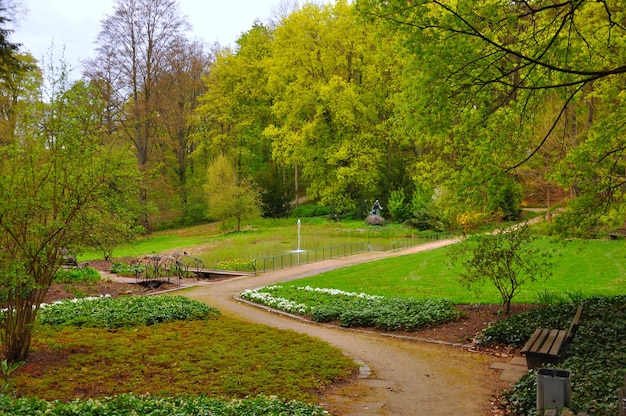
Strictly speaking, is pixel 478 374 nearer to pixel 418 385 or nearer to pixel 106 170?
pixel 418 385

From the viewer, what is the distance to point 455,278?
17.5m

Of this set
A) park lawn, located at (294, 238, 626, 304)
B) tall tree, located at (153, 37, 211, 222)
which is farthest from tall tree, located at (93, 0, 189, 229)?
park lawn, located at (294, 238, 626, 304)

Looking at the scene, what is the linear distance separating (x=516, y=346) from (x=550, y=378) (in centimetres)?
420

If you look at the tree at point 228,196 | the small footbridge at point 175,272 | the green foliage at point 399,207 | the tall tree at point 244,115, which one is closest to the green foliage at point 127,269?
the small footbridge at point 175,272

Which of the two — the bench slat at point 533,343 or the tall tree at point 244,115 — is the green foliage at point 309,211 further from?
the bench slat at point 533,343

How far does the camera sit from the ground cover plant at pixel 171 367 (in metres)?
5.85

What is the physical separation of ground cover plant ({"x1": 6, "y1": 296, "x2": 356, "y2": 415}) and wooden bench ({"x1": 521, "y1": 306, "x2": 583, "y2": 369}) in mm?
2701

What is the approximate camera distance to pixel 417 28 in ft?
26.6

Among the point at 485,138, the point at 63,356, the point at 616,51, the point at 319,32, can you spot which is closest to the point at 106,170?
the point at 63,356

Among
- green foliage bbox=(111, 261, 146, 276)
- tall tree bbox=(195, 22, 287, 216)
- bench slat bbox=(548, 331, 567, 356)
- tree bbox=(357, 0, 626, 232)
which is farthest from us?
tall tree bbox=(195, 22, 287, 216)

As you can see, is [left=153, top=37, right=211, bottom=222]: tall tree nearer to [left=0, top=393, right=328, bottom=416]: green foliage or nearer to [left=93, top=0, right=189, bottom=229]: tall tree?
[left=93, top=0, right=189, bottom=229]: tall tree

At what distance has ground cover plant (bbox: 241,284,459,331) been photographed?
11227 mm

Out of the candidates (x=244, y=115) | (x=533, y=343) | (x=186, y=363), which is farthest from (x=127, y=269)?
(x=244, y=115)

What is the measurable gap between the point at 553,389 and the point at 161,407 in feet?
13.6
